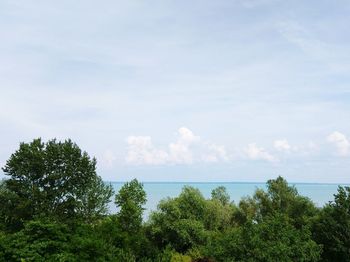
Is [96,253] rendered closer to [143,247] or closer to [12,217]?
[143,247]

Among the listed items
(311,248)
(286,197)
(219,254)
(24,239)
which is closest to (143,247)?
(219,254)

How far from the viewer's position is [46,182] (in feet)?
182

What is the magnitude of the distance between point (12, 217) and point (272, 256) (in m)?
33.2

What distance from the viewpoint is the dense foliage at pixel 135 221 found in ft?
120

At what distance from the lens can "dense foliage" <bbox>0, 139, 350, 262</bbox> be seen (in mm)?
36625

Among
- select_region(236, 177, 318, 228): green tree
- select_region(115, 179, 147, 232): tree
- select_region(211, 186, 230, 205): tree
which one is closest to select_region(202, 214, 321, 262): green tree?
select_region(115, 179, 147, 232): tree

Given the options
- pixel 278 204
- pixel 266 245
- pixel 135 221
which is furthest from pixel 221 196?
pixel 266 245

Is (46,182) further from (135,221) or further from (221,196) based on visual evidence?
(221,196)

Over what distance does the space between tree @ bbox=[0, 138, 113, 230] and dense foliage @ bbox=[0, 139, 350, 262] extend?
0.42ft

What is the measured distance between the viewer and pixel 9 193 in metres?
53.7

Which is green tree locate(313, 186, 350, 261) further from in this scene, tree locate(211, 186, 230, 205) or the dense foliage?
tree locate(211, 186, 230, 205)

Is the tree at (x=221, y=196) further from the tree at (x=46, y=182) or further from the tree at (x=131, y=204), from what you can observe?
the tree at (x=46, y=182)

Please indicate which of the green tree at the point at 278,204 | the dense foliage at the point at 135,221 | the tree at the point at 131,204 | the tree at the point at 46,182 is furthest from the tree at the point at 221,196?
the tree at the point at 46,182

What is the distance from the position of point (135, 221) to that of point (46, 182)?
12.5 metres
